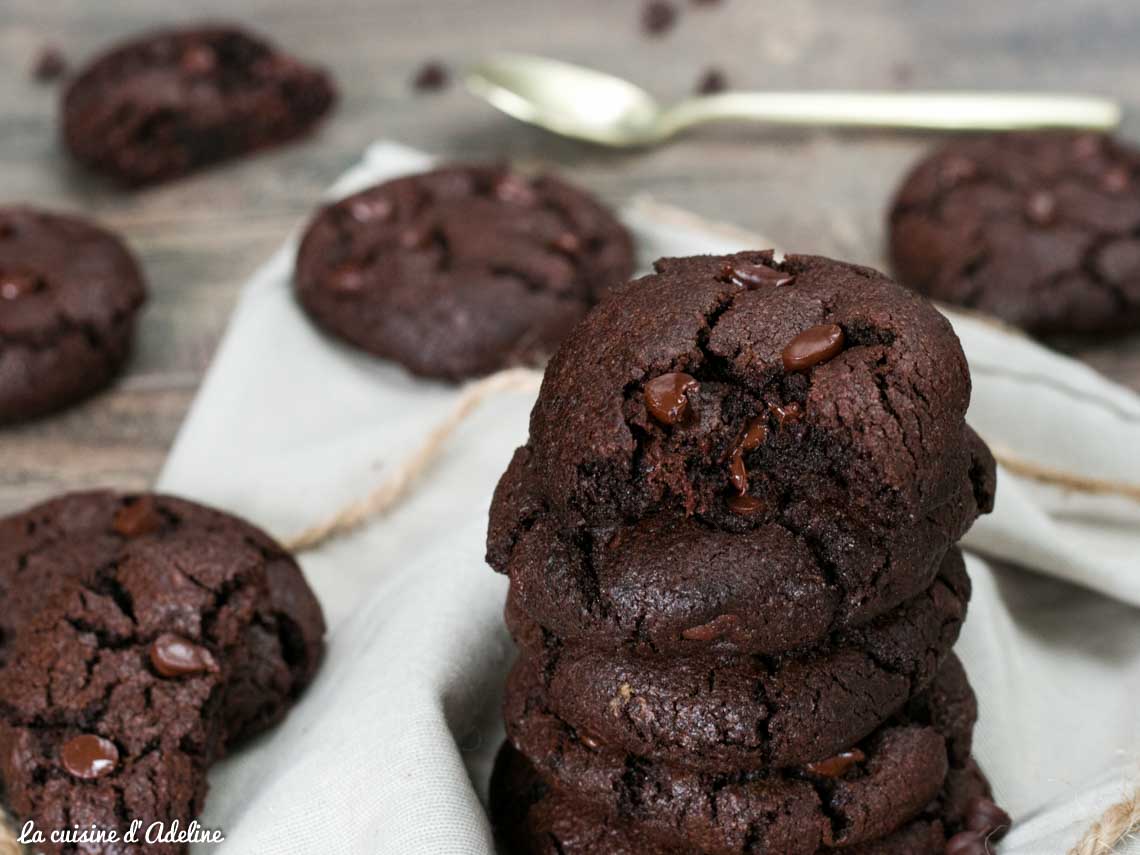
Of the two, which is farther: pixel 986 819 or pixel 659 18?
pixel 659 18

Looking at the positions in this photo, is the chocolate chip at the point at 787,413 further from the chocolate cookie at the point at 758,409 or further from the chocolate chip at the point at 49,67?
the chocolate chip at the point at 49,67

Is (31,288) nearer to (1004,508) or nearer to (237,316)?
(237,316)

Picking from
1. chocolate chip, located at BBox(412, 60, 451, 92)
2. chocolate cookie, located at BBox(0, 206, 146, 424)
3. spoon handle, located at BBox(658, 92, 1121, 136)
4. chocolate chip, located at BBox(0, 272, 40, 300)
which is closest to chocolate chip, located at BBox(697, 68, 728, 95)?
spoon handle, located at BBox(658, 92, 1121, 136)

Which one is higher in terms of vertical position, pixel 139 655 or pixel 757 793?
pixel 757 793

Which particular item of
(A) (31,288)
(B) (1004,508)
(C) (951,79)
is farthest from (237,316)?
(C) (951,79)

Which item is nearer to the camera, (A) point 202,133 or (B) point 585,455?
(B) point 585,455

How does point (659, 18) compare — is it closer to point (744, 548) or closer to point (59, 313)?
point (59, 313)

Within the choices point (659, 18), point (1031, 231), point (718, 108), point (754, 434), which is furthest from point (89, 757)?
point (659, 18)

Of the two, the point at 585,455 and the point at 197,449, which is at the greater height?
the point at 585,455
